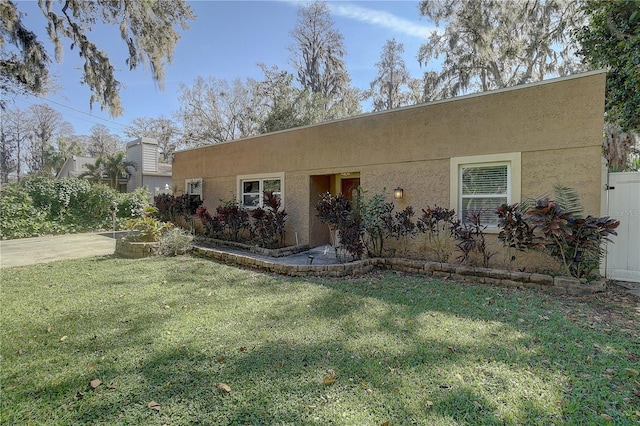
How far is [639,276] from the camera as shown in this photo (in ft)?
18.7

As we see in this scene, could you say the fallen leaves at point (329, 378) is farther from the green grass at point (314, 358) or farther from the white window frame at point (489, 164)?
the white window frame at point (489, 164)

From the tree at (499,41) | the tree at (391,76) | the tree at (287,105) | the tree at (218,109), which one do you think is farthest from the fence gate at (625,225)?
the tree at (218,109)

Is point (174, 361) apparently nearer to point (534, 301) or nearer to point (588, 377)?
point (588, 377)

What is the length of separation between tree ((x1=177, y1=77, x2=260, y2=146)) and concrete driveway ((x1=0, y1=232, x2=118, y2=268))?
14.2 metres

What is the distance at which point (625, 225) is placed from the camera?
18.8 ft

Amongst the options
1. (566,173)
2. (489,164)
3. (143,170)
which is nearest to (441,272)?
(489,164)

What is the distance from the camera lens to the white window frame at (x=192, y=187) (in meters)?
12.8

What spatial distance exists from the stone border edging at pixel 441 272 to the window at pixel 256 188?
10.1 ft

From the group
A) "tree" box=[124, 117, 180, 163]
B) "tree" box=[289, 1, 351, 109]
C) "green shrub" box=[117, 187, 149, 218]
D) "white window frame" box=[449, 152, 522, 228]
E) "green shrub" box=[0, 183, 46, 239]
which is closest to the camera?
"white window frame" box=[449, 152, 522, 228]

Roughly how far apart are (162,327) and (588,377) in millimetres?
4530

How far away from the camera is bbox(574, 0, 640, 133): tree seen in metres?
6.81

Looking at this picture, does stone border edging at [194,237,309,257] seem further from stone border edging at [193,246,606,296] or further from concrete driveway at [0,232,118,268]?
concrete driveway at [0,232,118,268]

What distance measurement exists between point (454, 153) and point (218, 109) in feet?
70.8

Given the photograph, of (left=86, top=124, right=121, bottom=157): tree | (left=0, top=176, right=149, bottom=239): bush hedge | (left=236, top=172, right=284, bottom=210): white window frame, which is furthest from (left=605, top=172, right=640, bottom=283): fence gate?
(left=86, top=124, right=121, bottom=157): tree
